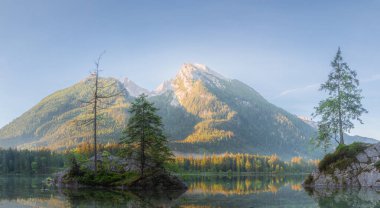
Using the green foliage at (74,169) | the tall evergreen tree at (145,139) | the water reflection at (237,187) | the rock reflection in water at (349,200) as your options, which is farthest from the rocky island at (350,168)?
the green foliage at (74,169)

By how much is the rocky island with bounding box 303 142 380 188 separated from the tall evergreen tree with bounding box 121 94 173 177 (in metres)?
23.8

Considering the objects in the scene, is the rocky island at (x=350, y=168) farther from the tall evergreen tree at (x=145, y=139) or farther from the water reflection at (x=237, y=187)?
the tall evergreen tree at (x=145, y=139)

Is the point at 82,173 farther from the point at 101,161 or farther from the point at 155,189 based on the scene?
the point at 155,189

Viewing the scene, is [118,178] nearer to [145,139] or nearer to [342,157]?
[145,139]

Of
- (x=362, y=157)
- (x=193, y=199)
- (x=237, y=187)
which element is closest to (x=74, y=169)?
(x=237, y=187)

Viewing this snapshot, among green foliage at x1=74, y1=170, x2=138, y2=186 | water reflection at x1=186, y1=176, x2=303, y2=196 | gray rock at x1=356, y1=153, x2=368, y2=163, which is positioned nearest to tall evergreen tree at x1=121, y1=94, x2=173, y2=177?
green foliage at x1=74, y1=170, x2=138, y2=186

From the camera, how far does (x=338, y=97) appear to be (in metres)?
62.0

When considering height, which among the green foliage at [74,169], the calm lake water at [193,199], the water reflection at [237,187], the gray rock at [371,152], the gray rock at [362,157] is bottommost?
the water reflection at [237,187]

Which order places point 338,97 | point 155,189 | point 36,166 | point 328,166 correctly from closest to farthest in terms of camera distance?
point 155,189 → point 328,166 → point 338,97 → point 36,166

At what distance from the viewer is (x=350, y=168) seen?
175ft

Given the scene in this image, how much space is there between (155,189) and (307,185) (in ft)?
79.5

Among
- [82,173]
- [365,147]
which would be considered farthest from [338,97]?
[82,173]

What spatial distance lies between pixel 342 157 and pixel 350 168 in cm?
254

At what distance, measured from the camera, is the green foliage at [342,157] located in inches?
2123
